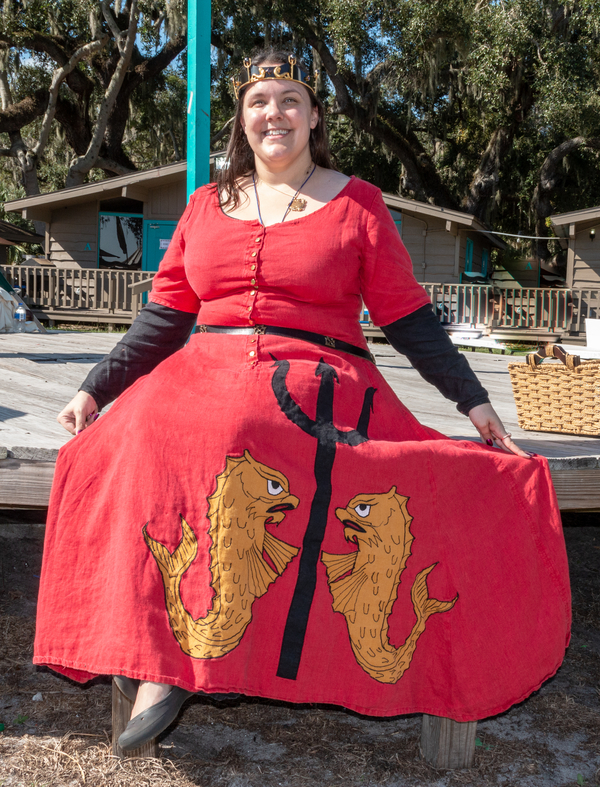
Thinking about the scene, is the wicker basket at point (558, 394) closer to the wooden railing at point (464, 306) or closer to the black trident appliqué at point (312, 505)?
the black trident appliqué at point (312, 505)

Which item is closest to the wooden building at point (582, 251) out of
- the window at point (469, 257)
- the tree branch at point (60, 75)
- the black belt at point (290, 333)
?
the window at point (469, 257)

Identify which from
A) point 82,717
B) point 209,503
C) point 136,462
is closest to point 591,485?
point 209,503

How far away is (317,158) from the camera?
2.36m

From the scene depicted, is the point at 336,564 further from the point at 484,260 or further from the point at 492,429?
the point at 484,260

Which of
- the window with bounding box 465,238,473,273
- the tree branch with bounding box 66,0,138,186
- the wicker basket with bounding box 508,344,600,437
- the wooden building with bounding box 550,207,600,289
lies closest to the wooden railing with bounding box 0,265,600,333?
the wooden building with bounding box 550,207,600,289

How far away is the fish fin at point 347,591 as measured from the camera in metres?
1.88

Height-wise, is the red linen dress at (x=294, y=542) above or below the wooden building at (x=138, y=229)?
below

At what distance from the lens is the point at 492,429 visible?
6.88 feet

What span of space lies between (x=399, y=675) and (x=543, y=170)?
21.1m

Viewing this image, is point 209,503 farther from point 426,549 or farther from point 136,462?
point 426,549

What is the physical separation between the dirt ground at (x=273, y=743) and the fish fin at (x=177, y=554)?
2.37ft

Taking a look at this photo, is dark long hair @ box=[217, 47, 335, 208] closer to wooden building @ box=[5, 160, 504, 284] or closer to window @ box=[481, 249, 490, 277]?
wooden building @ box=[5, 160, 504, 284]

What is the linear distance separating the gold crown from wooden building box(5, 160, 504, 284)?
15.4 m

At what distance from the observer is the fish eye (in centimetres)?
186
